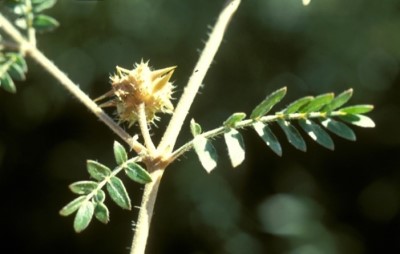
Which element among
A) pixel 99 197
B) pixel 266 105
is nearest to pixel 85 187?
pixel 99 197

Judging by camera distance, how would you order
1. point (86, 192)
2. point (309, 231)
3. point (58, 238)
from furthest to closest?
point (58, 238) < point (309, 231) < point (86, 192)

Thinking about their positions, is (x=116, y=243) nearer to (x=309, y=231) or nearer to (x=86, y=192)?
(x=309, y=231)

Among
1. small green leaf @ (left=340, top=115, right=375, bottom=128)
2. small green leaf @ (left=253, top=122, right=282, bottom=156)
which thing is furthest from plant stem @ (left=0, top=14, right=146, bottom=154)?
small green leaf @ (left=340, top=115, right=375, bottom=128)

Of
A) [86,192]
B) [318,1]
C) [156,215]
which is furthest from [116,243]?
A: [86,192]

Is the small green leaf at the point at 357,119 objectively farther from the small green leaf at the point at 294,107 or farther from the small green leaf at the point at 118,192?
the small green leaf at the point at 118,192

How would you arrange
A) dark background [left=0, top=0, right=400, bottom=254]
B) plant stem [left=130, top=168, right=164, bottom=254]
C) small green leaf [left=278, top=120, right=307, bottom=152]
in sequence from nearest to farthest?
plant stem [left=130, top=168, right=164, bottom=254], small green leaf [left=278, top=120, right=307, bottom=152], dark background [left=0, top=0, right=400, bottom=254]

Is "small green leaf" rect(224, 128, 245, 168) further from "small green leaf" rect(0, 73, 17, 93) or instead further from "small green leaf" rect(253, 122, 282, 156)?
"small green leaf" rect(0, 73, 17, 93)

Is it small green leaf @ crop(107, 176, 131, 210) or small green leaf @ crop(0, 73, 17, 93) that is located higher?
small green leaf @ crop(0, 73, 17, 93)
